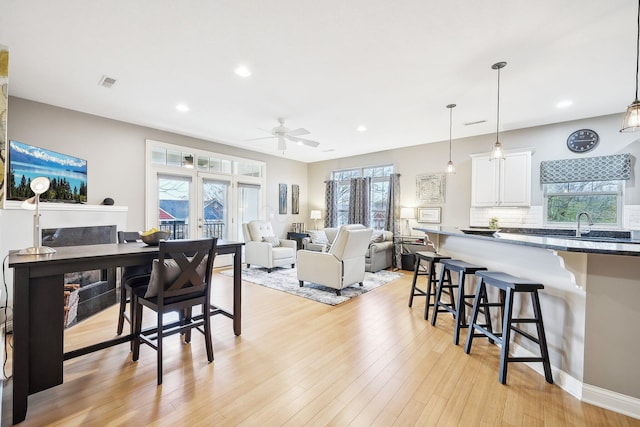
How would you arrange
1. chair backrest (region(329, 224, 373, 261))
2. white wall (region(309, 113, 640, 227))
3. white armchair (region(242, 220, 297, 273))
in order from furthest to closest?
white armchair (region(242, 220, 297, 273)) < white wall (region(309, 113, 640, 227)) < chair backrest (region(329, 224, 373, 261))

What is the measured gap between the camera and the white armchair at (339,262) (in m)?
3.95

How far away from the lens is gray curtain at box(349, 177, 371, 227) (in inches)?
267

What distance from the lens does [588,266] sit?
1733 millimetres

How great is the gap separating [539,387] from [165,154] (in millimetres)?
5996

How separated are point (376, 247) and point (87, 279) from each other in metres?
4.73

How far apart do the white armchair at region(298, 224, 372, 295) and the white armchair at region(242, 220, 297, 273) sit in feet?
3.92

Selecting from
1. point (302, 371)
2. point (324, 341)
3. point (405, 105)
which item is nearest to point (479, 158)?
point (405, 105)

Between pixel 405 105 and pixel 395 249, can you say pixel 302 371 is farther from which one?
pixel 395 249

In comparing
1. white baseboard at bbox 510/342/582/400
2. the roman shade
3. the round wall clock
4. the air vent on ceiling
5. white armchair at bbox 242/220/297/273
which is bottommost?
white baseboard at bbox 510/342/582/400

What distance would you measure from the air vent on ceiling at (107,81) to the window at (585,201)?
649cm

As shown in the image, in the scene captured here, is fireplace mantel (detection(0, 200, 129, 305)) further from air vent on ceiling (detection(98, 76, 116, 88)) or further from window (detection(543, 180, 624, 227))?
window (detection(543, 180, 624, 227))

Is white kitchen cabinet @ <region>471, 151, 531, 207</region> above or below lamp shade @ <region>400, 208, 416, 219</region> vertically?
above

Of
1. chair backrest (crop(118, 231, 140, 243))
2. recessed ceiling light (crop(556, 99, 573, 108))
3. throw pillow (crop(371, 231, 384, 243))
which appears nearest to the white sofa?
throw pillow (crop(371, 231, 384, 243))

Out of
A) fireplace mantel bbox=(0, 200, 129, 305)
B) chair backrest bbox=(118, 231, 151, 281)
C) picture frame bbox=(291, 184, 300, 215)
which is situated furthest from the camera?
picture frame bbox=(291, 184, 300, 215)
